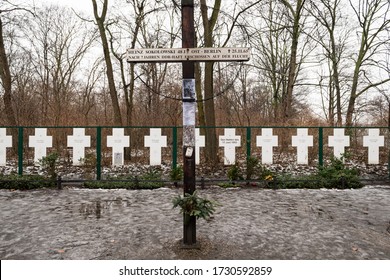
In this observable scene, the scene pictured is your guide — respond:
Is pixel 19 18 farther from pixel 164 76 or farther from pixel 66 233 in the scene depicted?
pixel 66 233

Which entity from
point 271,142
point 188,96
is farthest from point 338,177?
point 188,96

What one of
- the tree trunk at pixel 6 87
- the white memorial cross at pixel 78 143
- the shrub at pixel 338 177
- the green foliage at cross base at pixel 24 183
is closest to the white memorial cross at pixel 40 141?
the white memorial cross at pixel 78 143

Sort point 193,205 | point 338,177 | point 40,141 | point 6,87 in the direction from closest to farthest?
point 193,205 → point 338,177 → point 40,141 → point 6,87

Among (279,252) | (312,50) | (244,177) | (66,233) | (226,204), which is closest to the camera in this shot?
(279,252)

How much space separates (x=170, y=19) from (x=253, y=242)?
17.4 metres

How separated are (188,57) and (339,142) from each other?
7032 millimetres

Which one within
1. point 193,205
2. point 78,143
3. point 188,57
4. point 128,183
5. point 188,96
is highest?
point 188,57

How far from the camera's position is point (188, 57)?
409 centimetres

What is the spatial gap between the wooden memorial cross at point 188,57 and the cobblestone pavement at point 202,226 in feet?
3.12

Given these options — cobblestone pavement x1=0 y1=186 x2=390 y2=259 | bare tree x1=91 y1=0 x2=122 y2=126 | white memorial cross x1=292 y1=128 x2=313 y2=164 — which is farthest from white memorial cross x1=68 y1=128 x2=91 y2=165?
white memorial cross x1=292 y1=128 x2=313 y2=164

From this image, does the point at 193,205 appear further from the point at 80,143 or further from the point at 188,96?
the point at 80,143

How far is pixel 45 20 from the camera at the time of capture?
19.6 meters

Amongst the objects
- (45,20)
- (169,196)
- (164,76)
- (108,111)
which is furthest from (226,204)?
(108,111)

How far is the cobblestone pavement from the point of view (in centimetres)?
409
